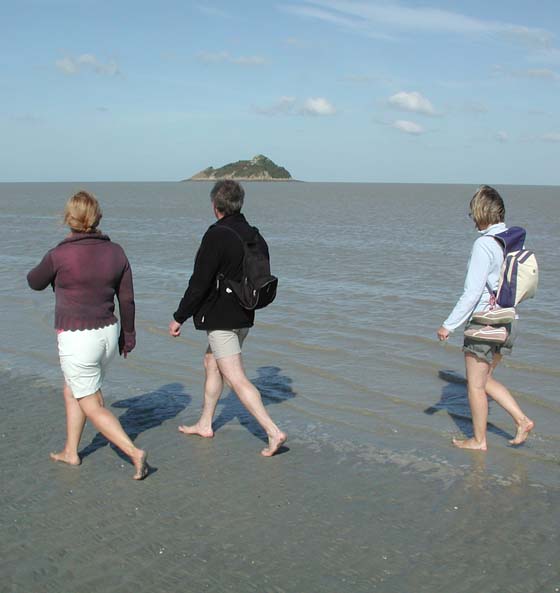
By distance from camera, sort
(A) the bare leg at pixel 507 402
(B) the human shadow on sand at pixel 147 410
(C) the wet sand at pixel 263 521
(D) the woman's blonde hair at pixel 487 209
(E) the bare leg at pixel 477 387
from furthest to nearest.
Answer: (B) the human shadow on sand at pixel 147 410 < (A) the bare leg at pixel 507 402 < (E) the bare leg at pixel 477 387 < (D) the woman's blonde hair at pixel 487 209 < (C) the wet sand at pixel 263 521

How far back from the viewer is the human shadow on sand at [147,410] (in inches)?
222

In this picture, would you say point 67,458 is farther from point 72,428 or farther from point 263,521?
point 263,521

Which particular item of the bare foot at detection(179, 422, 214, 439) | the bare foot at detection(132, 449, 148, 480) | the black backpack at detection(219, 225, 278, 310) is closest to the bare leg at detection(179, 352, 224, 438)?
the bare foot at detection(179, 422, 214, 439)

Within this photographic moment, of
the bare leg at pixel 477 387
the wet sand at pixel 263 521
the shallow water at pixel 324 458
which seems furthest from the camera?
the bare leg at pixel 477 387

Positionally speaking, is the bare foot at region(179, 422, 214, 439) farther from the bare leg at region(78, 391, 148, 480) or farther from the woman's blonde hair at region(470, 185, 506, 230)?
the woman's blonde hair at region(470, 185, 506, 230)

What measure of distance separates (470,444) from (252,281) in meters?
2.13

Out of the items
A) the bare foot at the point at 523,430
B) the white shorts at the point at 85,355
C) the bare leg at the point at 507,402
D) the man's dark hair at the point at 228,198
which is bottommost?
the bare foot at the point at 523,430

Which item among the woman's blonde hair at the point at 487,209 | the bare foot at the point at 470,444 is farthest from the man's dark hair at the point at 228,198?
the bare foot at the point at 470,444

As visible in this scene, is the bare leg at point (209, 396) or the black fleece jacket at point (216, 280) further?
the bare leg at point (209, 396)

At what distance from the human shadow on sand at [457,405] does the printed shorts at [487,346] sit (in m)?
1.09

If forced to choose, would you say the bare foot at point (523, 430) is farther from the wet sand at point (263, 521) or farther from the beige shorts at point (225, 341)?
the beige shorts at point (225, 341)

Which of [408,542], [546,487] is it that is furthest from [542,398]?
[408,542]

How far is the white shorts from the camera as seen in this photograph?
181 inches

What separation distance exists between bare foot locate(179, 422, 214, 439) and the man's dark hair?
5.69 ft
